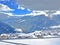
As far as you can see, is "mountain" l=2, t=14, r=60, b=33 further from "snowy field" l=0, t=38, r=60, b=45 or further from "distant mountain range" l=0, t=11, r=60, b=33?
"snowy field" l=0, t=38, r=60, b=45

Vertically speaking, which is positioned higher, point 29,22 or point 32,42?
point 29,22

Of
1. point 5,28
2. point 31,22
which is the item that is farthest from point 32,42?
point 5,28

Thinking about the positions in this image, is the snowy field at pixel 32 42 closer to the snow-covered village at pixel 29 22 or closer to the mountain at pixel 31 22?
the snow-covered village at pixel 29 22

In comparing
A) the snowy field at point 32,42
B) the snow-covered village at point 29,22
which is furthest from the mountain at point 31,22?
the snowy field at point 32,42

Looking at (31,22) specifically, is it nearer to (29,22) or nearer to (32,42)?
(29,22)

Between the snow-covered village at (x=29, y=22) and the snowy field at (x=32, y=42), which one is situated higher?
the snow-covered village at (x=29, y=22)

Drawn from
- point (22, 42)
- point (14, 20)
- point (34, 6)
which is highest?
point (34, 6)

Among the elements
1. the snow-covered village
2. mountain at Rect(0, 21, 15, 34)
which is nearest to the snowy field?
the snow-covered village

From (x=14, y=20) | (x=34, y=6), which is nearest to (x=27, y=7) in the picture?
(x=34, y=6)

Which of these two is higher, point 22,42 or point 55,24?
point 55,24

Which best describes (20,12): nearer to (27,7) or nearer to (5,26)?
Answer: (27,7)

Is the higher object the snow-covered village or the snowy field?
the snow-covered village
